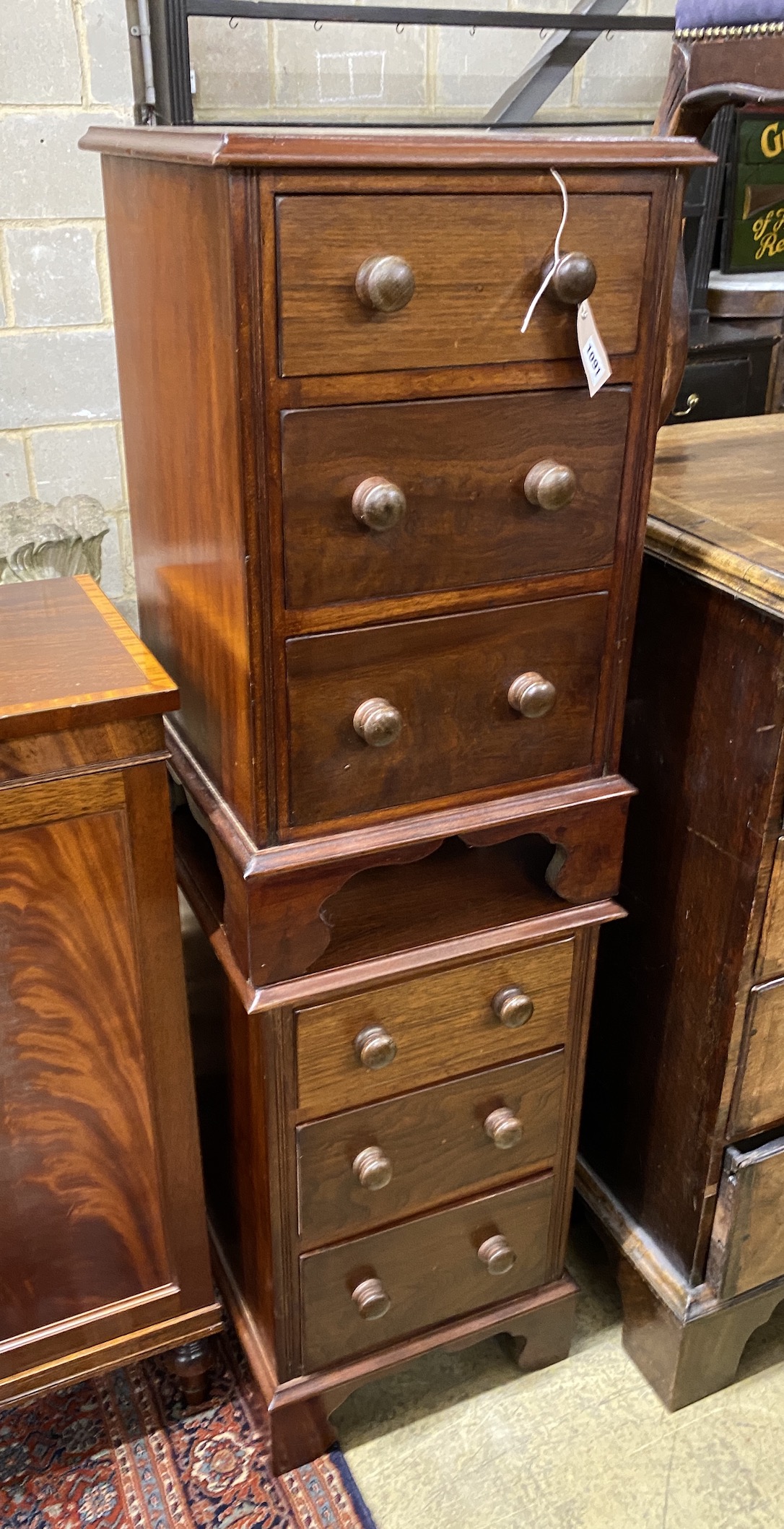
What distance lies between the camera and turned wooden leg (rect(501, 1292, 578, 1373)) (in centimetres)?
134

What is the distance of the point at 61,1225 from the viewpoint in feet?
3.71

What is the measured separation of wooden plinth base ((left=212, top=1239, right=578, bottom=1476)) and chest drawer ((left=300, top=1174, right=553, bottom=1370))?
0.06 feet

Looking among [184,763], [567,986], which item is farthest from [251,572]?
[567,986]


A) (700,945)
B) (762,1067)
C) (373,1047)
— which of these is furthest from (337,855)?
(762,1067)

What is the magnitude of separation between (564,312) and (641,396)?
10 centimetres

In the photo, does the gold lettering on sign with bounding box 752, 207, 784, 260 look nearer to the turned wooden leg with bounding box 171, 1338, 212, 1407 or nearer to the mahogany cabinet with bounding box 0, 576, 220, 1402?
the mahogany cabinet with bounding box 0, 576, 220, 1402

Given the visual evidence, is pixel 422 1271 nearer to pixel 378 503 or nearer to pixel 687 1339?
pixel 687 1339

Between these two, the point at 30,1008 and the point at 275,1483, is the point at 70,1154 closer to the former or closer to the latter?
the point at 30,1008

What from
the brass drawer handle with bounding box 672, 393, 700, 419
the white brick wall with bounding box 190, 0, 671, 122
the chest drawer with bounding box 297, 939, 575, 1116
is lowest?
the chest drawer with bounding box 297, 939, 575, 1116

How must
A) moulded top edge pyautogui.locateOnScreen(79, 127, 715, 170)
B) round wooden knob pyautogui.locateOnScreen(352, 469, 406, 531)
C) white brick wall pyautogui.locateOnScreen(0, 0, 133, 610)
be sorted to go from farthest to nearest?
white brick wall pyautogui.locateOnScreen(0, 0, 133, 610), round wooden knob pyautogui.locateOnScreen(352, 469, 406, 531), moulded top edge pyautogui.locateOnScreen(79, 127, 715, 170)

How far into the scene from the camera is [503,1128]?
3.89 feet

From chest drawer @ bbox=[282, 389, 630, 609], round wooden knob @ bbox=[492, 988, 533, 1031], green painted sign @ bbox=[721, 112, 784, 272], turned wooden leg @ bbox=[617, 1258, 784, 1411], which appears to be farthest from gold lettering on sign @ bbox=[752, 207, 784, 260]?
turned wooden leg @ bbox=[617, 1258, 784, 1411]

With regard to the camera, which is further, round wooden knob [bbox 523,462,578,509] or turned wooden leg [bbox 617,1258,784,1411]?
turned wooden leg [bbox 617,1258,784,1411]

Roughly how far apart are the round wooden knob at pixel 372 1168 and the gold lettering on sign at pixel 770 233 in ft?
3.10
